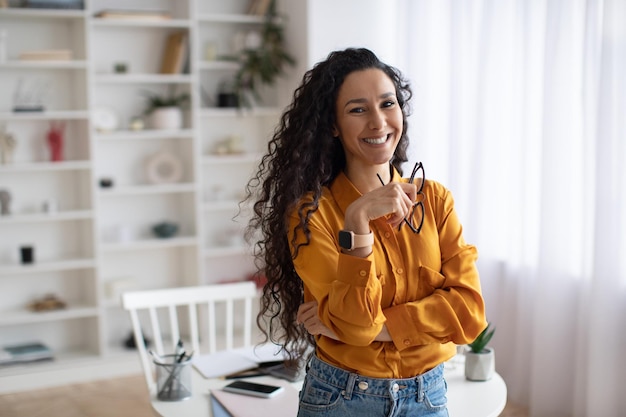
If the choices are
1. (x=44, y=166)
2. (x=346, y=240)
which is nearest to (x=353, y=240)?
(x=346, y=240)

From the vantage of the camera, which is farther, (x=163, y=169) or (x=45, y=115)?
(x=163, y=169)

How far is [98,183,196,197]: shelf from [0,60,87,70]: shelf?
733 mm

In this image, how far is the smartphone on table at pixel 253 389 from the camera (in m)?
2.26

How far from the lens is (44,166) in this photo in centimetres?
442

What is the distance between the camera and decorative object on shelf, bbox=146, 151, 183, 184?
4.89 m

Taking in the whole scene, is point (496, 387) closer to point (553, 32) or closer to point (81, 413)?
point (553, 32)

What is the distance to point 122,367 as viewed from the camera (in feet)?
15.3

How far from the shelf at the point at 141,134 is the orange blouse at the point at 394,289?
3140 millimetres

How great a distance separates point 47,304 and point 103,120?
3.74 ft

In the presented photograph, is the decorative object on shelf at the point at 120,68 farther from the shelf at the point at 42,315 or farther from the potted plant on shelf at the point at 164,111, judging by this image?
the shelf at the point at 42,315

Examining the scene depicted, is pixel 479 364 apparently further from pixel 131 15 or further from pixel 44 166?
pixel 131 15

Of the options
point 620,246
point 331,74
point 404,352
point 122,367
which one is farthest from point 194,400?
point 122,367

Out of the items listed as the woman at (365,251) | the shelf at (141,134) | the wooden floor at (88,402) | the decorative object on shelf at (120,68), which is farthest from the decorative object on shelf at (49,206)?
the woman at (365,251)

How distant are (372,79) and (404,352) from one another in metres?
0.58
